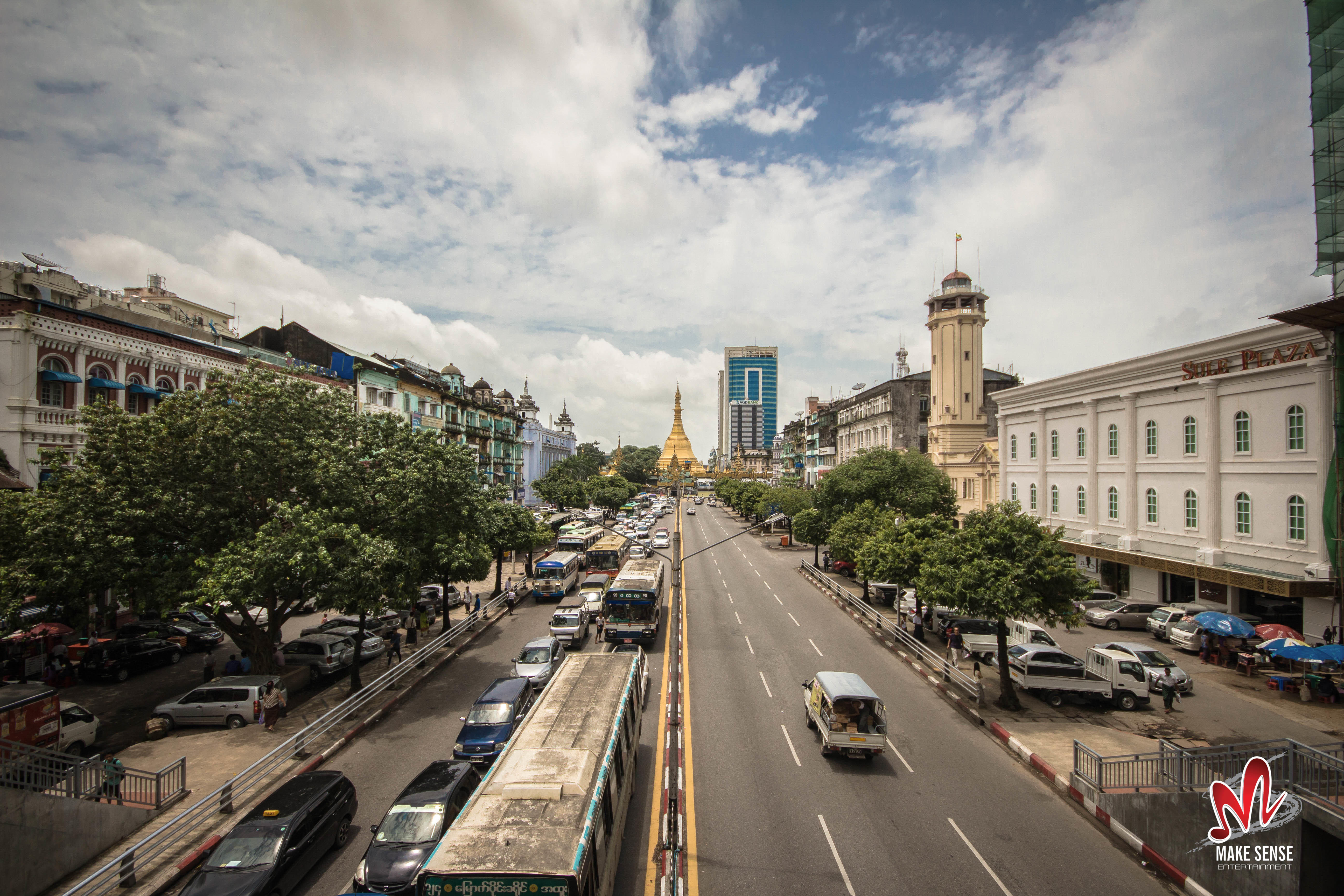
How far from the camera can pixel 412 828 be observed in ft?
34.9

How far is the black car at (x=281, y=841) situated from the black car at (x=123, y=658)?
48.8 feet

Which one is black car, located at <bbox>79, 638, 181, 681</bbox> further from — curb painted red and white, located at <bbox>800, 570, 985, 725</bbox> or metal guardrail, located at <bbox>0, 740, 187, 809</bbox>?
curb painted red and white, located at <bbox>800, 570, 985, 725</bbox>

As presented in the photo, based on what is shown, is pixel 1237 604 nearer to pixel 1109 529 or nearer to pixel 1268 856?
pixel 1109 529

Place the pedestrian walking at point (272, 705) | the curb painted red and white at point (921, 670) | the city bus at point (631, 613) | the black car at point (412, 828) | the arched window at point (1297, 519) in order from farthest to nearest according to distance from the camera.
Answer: the city bus at point (631, 613), the arched window at point (1297, 519), the curb painted red and white at point (921, 670), the pedestrian walking at point (272, 705), the black car at point (412, 828)

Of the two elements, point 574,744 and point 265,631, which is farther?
point 265,631

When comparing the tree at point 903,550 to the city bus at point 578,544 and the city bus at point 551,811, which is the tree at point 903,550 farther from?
the city bus at point 578,544

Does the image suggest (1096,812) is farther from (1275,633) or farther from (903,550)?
(1275,633)

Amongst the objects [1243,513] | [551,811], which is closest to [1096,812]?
[551,811]

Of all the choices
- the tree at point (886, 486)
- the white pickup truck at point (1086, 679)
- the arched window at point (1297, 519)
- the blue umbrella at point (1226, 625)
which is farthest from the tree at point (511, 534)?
the arched window at point (1297, 519)

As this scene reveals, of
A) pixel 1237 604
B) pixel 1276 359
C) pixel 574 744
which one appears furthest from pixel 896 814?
pixel 1276 359

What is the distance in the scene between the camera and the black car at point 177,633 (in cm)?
2456

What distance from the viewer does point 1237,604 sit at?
26781 millimetres

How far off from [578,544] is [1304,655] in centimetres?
3801

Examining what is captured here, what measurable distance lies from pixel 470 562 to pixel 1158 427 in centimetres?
3450
